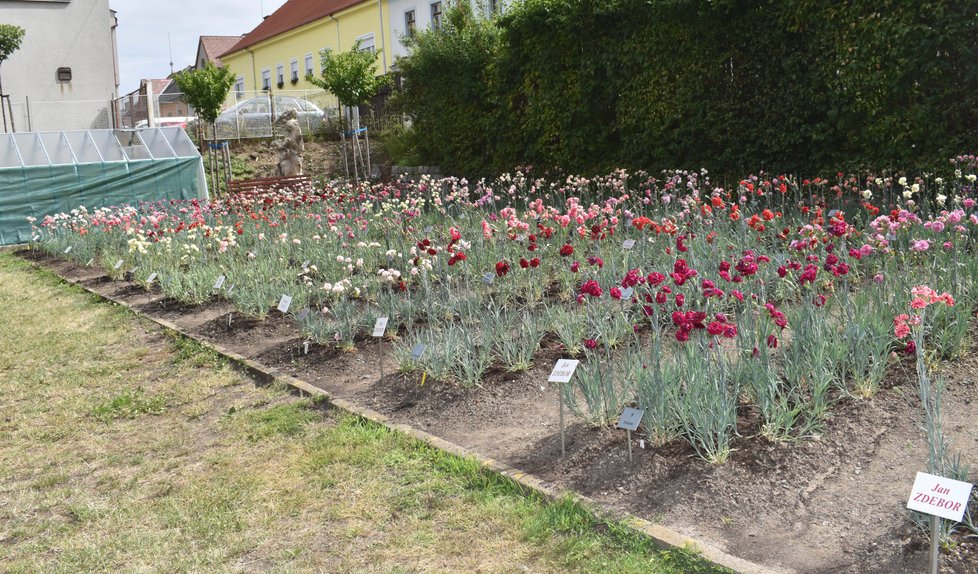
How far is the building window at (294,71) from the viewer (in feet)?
131

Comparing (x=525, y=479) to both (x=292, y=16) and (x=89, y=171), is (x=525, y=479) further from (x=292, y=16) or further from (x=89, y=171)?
(x=292, y=16)

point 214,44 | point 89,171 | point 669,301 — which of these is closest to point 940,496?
point 669,301

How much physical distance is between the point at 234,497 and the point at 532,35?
11143 mm

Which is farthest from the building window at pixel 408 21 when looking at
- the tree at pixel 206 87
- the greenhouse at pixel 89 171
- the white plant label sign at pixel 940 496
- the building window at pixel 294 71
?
the white plant label sign at pixel 940 496

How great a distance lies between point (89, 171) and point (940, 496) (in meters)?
16.9

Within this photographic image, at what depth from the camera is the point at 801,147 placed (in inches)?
379

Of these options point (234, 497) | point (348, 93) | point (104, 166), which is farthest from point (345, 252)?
point (348, 93)

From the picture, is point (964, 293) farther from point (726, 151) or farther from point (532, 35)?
point (532, 35)

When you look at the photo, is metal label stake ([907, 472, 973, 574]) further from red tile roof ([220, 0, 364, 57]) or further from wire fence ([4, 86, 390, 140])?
red tile roof ([220, 0, 364, 57])

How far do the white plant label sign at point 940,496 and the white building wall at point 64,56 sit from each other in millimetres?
29571

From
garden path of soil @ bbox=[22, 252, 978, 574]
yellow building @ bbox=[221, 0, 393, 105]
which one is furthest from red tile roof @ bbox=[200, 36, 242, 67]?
garden path of soil @ bbox=[22, 252, 978, 574]

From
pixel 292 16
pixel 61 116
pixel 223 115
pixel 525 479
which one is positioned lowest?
pixel 525 479

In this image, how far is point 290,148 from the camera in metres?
20.4

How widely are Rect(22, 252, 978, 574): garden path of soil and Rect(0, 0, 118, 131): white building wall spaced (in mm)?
27136
